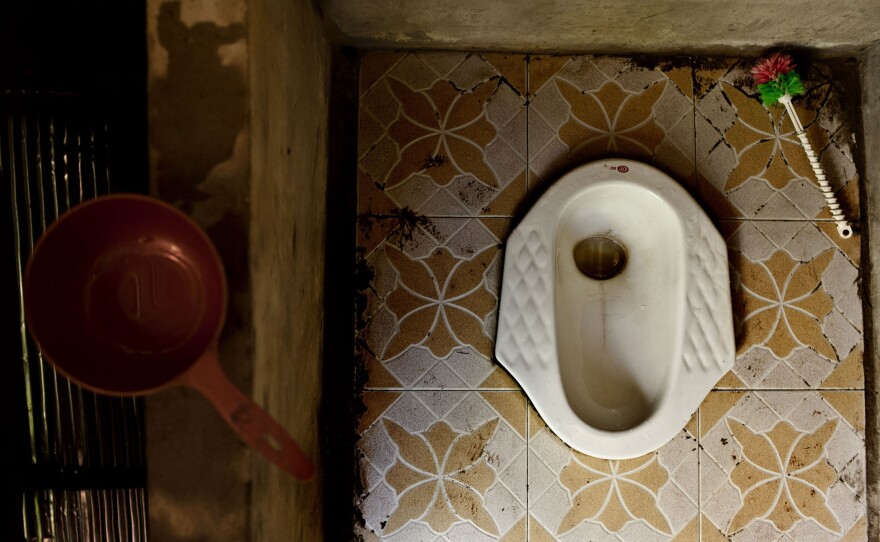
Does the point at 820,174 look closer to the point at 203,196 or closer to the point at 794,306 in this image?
the point at 794,306

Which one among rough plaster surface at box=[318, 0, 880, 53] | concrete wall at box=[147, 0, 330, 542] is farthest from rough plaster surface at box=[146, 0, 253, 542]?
rough plaster surface at box=[318, 0, 880, 53]

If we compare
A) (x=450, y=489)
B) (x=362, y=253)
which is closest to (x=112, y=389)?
(x=362, y=253)

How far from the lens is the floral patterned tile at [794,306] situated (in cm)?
144

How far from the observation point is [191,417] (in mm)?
827

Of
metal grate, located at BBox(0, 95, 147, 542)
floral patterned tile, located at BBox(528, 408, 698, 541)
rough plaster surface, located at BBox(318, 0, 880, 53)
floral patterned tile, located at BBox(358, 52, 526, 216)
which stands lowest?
floral patterned tile, located at BBox(528, 408, 698, 541)

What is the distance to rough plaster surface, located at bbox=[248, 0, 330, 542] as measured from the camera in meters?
0.87

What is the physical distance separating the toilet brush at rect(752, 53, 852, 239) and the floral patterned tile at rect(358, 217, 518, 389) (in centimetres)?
78

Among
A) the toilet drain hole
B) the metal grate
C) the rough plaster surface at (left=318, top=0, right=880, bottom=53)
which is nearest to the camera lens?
the metal grate

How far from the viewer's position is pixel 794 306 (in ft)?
4.75

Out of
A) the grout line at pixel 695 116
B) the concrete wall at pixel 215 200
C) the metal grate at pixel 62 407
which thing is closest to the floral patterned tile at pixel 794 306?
the grout line at pixel 695 116

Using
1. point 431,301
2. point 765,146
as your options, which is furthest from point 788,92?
point 431,301

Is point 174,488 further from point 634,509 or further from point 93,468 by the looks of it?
point 634,509

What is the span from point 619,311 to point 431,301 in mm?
484

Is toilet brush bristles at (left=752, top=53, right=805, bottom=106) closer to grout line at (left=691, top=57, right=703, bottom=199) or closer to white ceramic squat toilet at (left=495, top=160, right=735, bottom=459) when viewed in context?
grout line at (left=691, top=57, right=703, bottom=199)
